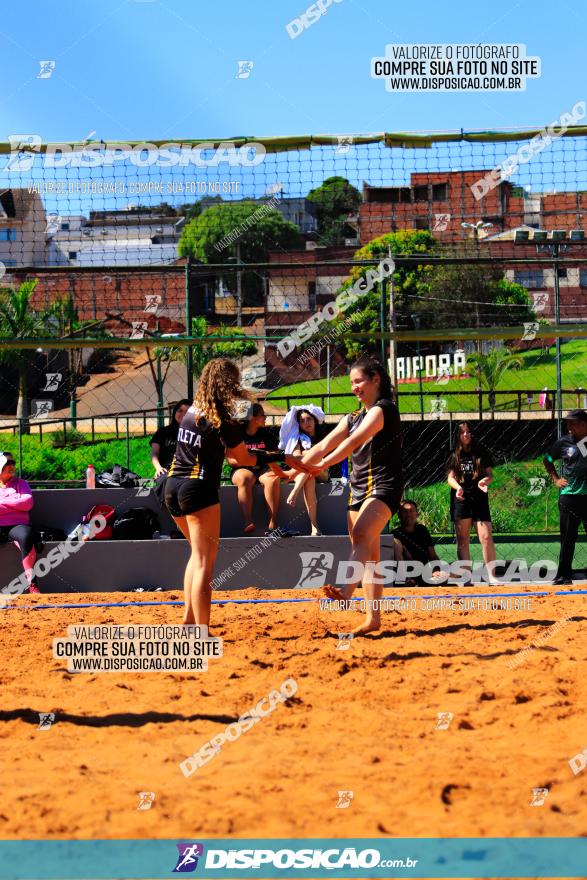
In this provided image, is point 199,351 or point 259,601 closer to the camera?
point 259,601

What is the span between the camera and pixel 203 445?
7.07 meters

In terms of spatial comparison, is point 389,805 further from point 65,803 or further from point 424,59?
point 424,59

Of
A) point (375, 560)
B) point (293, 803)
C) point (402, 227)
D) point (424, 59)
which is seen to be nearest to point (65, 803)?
point (293, 803)

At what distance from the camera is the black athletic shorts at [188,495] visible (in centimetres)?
695

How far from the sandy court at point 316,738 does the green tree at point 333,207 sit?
2010 inches

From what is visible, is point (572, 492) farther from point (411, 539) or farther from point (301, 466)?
point (301, 466)

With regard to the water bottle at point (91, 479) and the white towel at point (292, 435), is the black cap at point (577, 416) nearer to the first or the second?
the white towel at point (292, 435)

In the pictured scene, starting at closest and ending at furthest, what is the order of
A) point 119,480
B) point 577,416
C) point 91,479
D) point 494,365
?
point 577,416
point 119,480
point 91,479
point 494,365

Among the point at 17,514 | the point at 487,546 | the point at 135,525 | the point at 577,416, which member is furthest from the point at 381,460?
the point at 17,514

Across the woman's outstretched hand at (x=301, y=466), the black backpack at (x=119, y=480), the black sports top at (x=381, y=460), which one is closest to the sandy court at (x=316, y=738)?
the black sports top at (x=381, y=460)

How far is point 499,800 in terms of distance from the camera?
3.96m

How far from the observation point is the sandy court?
386cm

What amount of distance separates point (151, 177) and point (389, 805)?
9.31 metres

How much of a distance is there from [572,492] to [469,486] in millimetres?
1137
